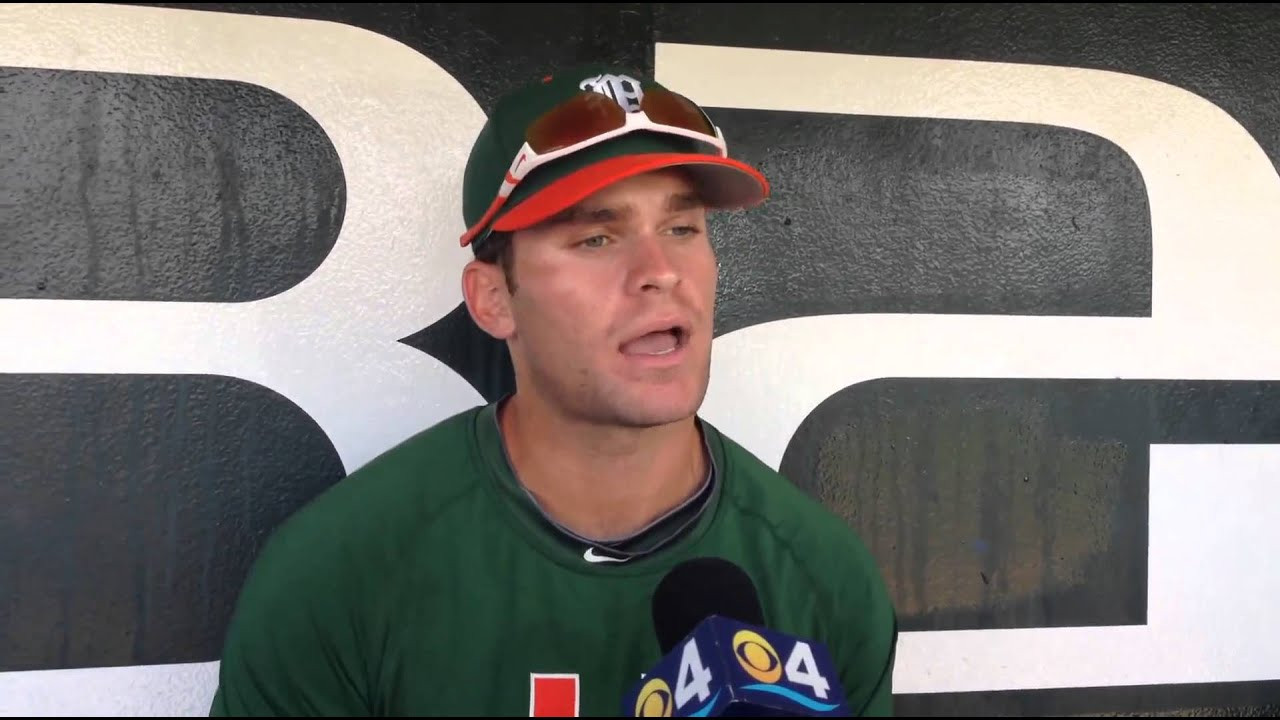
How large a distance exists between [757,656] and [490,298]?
64 cm

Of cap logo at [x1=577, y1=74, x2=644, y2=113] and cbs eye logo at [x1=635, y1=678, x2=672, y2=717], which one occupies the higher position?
cap logo at [x1=577, y1=74, x2=644, y2=113]

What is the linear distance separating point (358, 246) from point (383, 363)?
0.20 metres

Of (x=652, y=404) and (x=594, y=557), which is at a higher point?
(x=652, y=404)

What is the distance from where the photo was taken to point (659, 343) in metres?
1.12

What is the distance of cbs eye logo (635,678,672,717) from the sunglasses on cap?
2.02 ft

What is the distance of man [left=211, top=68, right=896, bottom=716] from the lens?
42.2 inches

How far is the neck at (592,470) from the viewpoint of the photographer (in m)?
1.17

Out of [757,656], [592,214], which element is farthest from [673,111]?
[757,656]

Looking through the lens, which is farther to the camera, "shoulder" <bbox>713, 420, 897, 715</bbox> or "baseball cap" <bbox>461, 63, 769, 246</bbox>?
"shoulder" <bbox>713, 420, 897, 715</bbox>

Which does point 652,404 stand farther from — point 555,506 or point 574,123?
point 574,123

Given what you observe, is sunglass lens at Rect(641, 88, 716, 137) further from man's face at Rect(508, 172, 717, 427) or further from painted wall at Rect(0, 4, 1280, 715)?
painted wall at Rect(0, 4, 1280, 715)

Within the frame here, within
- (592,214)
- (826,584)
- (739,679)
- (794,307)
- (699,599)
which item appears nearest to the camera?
(739,679)

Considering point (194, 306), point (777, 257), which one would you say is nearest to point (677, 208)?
point (777, 257)

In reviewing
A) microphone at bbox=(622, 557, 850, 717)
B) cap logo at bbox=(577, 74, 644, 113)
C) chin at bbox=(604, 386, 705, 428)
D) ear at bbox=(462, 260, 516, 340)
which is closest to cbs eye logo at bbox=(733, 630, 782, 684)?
microphone at bbox=(622, 557, 850, 717)
